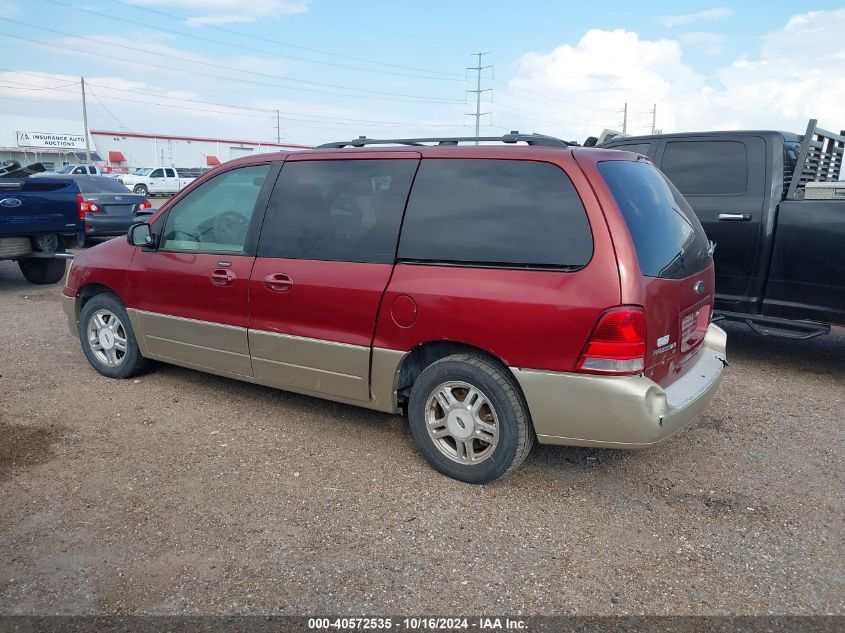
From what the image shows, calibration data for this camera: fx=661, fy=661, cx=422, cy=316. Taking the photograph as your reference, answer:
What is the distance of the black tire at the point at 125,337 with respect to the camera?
5.11 m

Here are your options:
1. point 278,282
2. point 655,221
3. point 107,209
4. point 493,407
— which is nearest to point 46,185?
point 107,209

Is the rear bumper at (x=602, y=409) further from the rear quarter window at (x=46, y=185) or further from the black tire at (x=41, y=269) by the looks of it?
the black tire at (x=41, y=269)

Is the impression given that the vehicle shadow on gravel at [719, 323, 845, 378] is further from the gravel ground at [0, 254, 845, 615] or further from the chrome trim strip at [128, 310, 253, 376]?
the chrome trim strip at [128, 310, 253, 376]

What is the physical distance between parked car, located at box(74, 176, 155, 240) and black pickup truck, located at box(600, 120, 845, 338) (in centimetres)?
913

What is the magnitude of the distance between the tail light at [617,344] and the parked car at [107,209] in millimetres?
10115

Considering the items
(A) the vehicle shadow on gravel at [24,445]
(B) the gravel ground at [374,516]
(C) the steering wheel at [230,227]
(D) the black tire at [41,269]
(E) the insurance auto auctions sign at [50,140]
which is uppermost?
(E) the insurance auto auctions sign at [50,140]

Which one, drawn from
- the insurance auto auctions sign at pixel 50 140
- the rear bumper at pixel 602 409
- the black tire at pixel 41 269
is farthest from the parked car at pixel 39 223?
the insurance auto auctions sign at pixel 50 140

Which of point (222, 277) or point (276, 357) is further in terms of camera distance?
point (222, 277)

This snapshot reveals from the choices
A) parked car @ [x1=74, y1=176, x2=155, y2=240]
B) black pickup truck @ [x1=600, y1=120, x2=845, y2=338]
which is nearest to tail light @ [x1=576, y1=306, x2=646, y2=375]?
black pickup truck @ [x1=600, y1=120, x2=845, y2=338]

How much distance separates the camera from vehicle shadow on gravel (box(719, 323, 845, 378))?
19.8 feet

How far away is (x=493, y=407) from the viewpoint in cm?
341

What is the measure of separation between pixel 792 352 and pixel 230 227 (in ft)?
17.8

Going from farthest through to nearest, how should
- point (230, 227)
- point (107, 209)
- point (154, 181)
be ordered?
point (154, 181)
point (107, 209)
point (230, 227)

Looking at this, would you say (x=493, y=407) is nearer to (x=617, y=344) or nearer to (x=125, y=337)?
(x=617, y=344)
